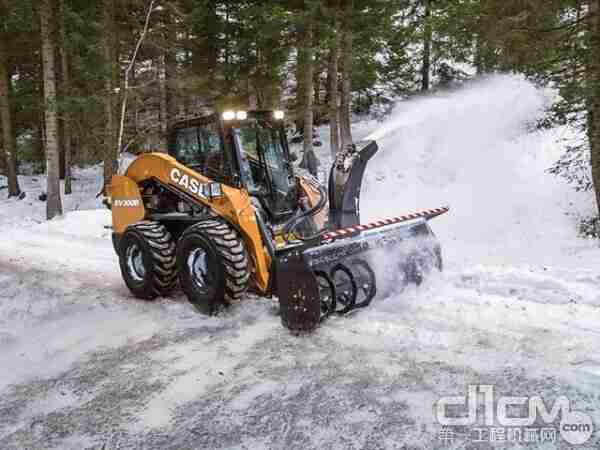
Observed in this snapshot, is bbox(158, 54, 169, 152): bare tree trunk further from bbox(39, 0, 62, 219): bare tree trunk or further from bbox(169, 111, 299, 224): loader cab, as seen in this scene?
bbox(169, 111, 299, 224): loader cab

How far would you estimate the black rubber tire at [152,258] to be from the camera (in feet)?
19.2

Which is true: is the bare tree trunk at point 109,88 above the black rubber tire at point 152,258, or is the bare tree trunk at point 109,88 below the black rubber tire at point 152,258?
above

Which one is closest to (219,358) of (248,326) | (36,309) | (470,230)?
(248,326)

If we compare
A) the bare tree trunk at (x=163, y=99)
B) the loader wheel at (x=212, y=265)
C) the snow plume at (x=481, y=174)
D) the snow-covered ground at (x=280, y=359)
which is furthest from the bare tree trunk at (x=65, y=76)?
the loader wheel at (x=212, y=265)

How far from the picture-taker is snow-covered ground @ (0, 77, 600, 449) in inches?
120

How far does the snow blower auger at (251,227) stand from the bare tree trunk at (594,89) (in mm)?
2895

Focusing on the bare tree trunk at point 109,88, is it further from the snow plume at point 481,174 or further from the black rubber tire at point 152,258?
the black rubber tire at point 152,258

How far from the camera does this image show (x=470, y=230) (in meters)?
10.6

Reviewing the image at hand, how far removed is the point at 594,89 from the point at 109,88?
1373 centimetres

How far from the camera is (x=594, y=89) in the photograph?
6.75 meters

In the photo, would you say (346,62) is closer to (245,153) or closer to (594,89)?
(594,89)

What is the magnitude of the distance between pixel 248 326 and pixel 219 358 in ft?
2.27

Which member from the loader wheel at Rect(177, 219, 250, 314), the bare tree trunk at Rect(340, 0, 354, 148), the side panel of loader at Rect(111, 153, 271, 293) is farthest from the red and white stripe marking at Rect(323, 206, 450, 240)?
the bare tree trunk at Rect(340, 0, 354, 148)

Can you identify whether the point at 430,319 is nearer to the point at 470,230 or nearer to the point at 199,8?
the point at 470,230
